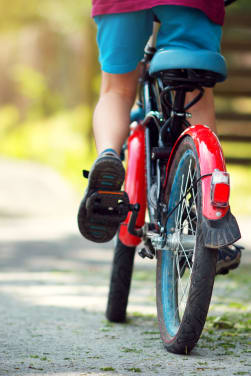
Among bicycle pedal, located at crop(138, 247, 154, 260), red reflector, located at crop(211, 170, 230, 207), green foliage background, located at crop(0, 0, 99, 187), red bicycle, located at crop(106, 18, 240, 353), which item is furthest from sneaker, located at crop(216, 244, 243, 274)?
green foliage background, located at crop(0, 0, 99, 187)

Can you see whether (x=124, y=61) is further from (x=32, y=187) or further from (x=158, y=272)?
(x=32, y=187)

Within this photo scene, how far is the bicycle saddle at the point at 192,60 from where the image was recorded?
2.38m

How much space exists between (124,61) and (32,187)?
5720 millimetres

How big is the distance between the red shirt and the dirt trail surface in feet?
3.81

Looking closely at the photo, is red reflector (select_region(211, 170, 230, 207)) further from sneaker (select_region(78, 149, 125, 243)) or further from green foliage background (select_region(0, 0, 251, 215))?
green foliage background (select_region(0, 0, 251, 215))

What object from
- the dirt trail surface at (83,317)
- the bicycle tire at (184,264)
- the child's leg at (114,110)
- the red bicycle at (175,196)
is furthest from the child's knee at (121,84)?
the dirt trail surface at (83,317)

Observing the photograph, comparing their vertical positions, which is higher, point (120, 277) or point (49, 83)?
point (49, 83)

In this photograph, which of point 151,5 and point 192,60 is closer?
point 192,60

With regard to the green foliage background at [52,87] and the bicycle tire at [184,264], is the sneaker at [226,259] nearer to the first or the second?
the bicycle tire at [184,264]

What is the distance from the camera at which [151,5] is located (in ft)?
8.21

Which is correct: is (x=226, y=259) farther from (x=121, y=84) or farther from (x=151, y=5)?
(x=151, y=5)

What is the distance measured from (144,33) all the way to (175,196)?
62cm

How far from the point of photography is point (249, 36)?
9.28 meters

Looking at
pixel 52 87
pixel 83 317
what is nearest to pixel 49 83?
pixel 52 87
